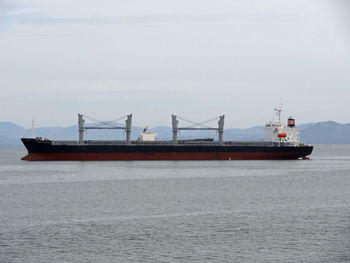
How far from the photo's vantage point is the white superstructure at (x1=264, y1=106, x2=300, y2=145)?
105438mm

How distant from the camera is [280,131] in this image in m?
105

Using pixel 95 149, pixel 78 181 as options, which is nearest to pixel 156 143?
pixel 95 149

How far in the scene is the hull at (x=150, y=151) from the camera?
297ft

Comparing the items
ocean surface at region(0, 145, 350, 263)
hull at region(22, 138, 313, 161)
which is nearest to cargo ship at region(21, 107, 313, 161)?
hull at region(22, 138, 313, 161)

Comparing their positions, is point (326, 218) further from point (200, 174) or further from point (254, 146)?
point (254, 146)

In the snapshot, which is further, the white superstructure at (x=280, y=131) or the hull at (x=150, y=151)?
the white superstructure at (x=280, y=131)

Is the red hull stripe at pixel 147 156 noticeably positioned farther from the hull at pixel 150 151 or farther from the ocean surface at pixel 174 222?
the ocean surface at pixel 174 222

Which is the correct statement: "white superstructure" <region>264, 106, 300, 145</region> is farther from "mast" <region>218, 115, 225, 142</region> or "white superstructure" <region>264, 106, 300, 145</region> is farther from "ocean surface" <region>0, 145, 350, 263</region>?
"ocean surface" <region>0, 145, 350, 263</region>

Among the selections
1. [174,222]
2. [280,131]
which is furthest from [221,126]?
[174,222]

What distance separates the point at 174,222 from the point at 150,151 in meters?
61.7

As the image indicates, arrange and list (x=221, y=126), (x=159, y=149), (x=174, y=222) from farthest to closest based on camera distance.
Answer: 1. (x=221, y=126)
2. (x=159, y=149)
3. (x=174, y=222)

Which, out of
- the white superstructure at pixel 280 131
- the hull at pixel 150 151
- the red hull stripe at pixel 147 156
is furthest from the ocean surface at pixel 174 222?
the white superstructure at pixel 280 131

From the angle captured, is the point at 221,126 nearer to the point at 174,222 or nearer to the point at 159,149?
the point at 159,149

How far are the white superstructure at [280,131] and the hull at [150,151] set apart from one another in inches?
160
